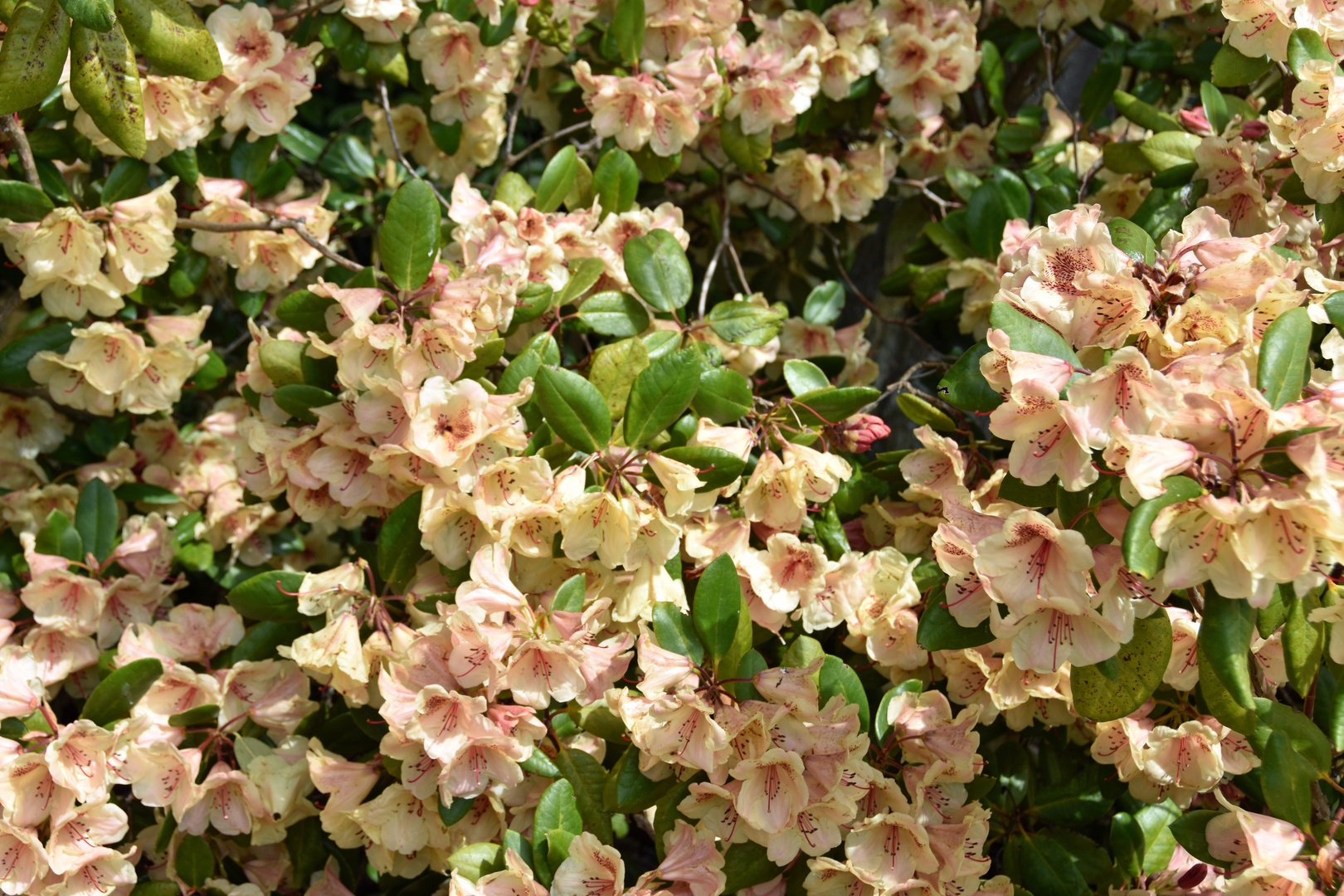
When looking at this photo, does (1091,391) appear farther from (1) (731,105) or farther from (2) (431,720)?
(1) (731,105)

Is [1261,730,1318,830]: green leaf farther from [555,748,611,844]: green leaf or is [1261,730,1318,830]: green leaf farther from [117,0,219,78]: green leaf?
[117,0,219,78]: green leaf

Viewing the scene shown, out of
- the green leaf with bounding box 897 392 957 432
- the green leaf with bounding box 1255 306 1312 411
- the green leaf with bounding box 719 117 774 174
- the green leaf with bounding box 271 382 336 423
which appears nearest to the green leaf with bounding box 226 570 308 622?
the green leaf with bounding box 271 382 336 423

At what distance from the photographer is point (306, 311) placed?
1653 mm

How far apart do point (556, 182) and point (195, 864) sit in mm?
1251

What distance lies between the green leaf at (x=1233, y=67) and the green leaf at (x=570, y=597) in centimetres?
130

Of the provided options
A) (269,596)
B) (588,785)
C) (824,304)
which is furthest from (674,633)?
(824,304)

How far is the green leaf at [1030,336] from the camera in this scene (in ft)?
3.92

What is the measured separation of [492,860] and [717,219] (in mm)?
1554

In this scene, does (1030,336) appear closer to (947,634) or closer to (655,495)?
(947,634)

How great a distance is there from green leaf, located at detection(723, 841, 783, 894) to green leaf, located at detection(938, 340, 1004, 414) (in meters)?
0.65

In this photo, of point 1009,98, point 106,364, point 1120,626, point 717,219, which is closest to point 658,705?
point 1120,626

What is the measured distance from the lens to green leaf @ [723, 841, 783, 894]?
142cm

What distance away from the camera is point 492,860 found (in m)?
1.40

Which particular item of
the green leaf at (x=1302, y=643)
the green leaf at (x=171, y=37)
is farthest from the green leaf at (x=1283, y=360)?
the green leaf at (x=171, y=37)
